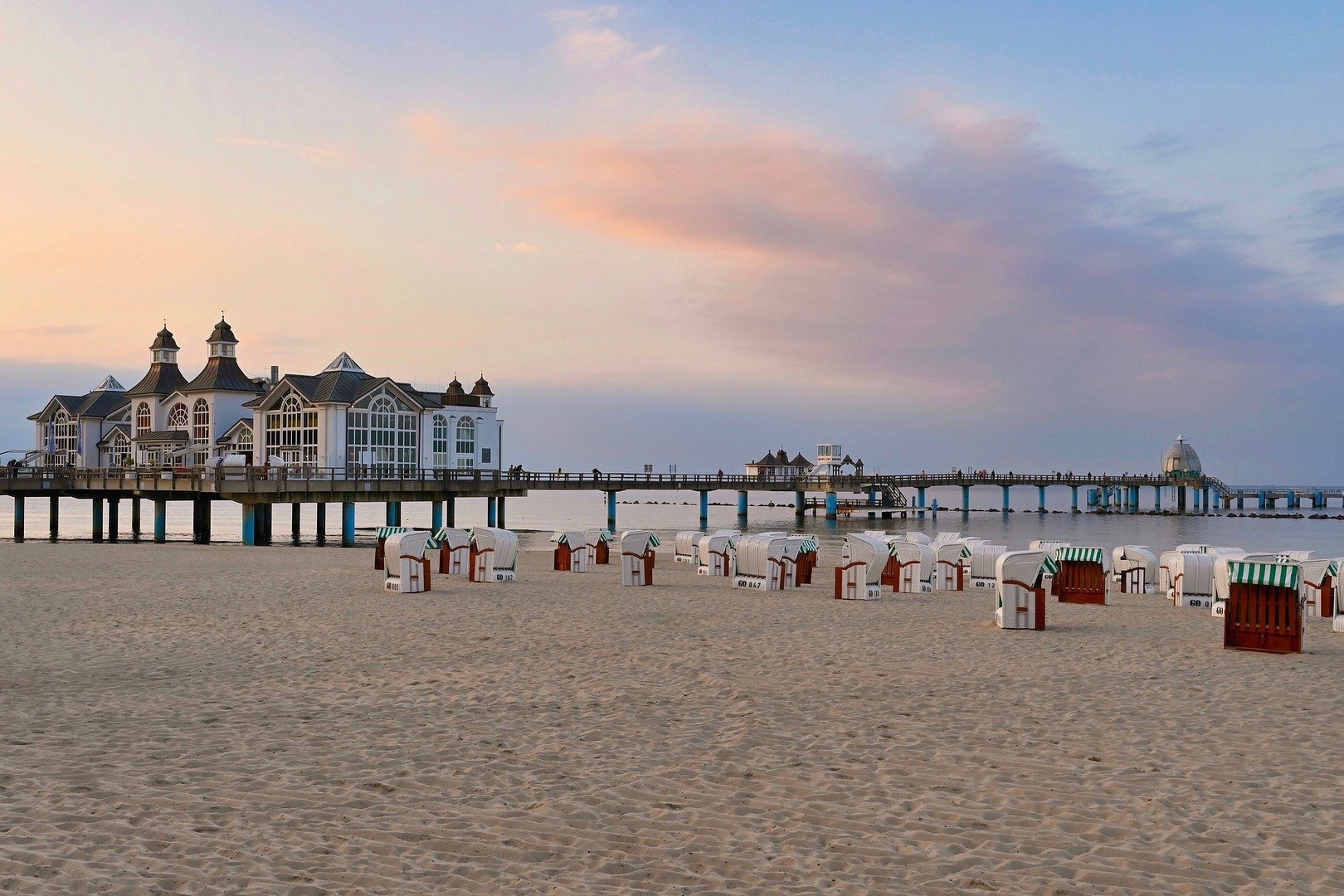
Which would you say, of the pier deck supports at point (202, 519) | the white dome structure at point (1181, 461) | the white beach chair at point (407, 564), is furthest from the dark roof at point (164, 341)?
the white dome structure at point (1181, 461)

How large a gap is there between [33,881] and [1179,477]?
404 ft

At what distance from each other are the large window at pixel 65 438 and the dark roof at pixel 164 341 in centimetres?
826

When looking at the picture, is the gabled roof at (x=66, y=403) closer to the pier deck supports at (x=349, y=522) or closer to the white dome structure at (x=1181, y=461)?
the pier deck supports at (x=349, y=522)

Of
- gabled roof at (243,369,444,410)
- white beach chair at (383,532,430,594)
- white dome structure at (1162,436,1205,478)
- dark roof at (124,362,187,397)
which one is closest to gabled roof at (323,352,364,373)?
gabled roof at (243,369,444,410)

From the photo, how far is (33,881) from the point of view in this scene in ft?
15.6

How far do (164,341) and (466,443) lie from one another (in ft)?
68.7

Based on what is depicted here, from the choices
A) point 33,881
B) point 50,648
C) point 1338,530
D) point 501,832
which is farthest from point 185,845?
point 1338,530

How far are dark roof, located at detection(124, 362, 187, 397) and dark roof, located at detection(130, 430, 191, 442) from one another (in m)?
2.42

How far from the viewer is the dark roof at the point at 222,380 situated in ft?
188

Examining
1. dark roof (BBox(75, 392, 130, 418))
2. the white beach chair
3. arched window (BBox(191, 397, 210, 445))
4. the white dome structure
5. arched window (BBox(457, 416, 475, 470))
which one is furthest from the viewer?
the white dome structure

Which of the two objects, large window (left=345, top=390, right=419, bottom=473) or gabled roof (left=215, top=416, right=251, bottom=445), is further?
gabled roof (left=215, top=416, right=251, bottom=445)

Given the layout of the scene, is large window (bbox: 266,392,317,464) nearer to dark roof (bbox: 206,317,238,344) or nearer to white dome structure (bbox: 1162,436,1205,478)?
dark roof (bbox: 206,317,238,344)

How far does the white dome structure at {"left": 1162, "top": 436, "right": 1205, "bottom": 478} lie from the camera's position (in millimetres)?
117062

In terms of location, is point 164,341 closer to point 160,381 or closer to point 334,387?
point 160,381
